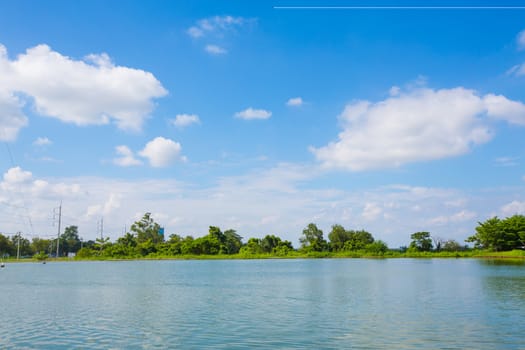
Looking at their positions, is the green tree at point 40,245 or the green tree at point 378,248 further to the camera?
the green tree at point 40,245

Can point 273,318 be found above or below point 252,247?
below

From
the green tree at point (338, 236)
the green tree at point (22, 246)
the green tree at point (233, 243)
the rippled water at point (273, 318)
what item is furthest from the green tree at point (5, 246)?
the rippled water at point (273, 318)

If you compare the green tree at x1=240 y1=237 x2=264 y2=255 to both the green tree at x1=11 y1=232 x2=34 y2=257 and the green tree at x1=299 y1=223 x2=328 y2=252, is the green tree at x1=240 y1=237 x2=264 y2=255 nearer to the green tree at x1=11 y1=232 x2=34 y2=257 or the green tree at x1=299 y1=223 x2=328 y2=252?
the green tree at x1=299 y1=223 x2=328 y2=252

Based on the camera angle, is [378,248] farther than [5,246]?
No

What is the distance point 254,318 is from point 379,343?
625 cm

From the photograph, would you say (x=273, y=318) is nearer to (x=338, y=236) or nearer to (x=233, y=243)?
(x=338, y=236)

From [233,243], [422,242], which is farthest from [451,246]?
[233,243]

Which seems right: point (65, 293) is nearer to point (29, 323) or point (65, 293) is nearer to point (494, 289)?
point (29, 323)

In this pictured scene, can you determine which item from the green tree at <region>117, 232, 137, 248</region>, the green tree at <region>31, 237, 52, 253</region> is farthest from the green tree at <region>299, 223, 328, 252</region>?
the green tree at <region>31, 237, 52, 253</region>

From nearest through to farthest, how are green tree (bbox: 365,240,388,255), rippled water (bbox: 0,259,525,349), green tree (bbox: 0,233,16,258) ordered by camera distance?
rippled water (bbox: 0,259,525,349)
green tree (bbox: 365,240,388,255)
green tree (bbox: 0,233,16,258)

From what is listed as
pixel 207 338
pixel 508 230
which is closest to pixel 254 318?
pixel 207 338

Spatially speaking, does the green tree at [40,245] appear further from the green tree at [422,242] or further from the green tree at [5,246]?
the green tree at [422,242]

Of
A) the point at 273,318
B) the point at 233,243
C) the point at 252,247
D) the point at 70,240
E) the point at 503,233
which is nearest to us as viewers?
the point at 273,318

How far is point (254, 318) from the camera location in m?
18.7
